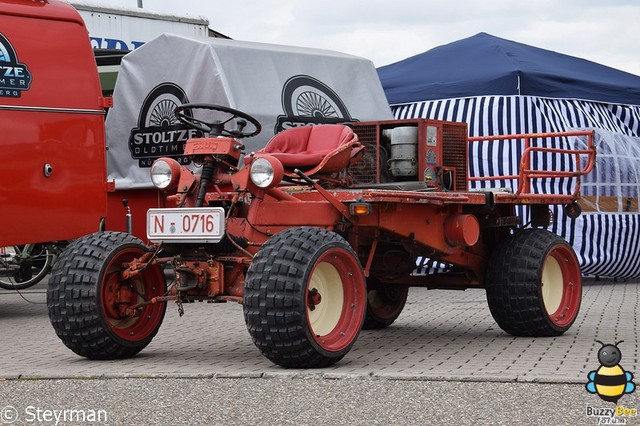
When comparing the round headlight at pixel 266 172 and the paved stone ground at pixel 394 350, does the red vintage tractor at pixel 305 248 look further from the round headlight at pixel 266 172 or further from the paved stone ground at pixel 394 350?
the paved stone ground at pixel 394 350

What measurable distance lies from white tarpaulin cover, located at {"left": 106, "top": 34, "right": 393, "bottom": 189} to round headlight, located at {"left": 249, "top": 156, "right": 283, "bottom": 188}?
16.2ft

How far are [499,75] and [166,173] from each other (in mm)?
8474

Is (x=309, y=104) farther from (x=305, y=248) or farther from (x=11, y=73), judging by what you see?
(x=305, y=248)

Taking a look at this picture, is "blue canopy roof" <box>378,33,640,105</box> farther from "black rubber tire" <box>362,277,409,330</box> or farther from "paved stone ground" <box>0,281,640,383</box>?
"black rubber tire" <box>362,277,409,330</box>

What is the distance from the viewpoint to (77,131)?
12086 millimetres

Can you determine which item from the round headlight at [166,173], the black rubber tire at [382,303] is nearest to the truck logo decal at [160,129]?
the black rubber tire at [382,303]

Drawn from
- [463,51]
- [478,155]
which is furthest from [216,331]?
[463,51]

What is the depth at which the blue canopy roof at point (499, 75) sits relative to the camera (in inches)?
632

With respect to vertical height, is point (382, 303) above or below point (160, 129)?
below

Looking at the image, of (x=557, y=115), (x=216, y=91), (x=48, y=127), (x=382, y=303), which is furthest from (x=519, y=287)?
(x=557, y=115)

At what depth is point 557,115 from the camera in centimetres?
1598

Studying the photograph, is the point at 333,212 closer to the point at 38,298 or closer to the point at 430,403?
the point at 430,403

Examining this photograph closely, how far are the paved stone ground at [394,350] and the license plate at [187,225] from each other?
844 mm

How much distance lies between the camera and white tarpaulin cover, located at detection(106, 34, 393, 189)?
43.0 feet
